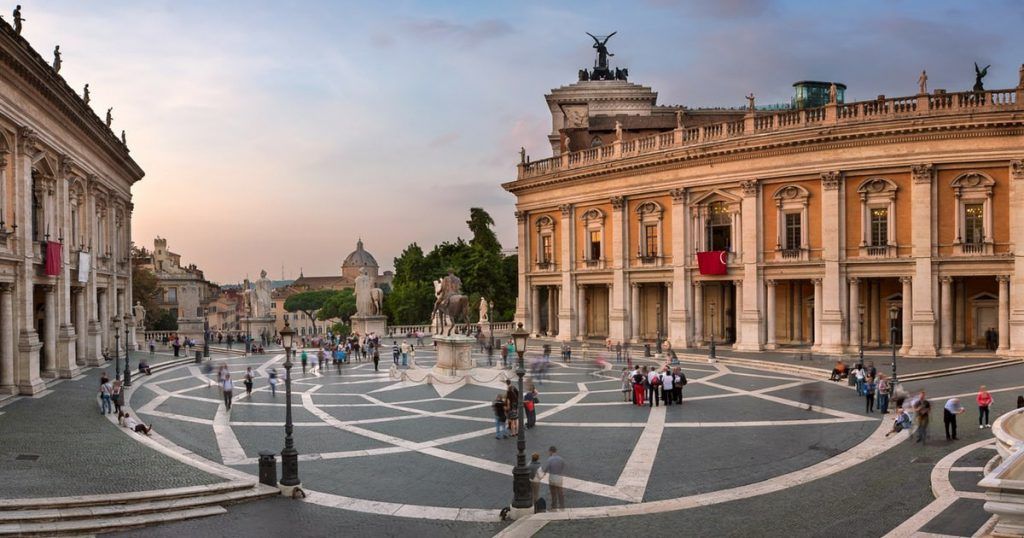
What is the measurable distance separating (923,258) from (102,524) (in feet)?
115

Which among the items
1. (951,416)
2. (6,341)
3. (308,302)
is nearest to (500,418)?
(951,416)

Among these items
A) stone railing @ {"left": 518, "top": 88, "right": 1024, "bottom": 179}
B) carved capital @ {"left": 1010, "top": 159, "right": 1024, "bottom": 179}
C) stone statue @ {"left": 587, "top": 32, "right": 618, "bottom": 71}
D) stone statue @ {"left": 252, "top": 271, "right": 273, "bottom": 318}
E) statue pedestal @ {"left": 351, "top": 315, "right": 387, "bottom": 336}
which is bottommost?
statue pedestal @ {"left": 351, "top": 315, "right": 387, "bottom": 336}

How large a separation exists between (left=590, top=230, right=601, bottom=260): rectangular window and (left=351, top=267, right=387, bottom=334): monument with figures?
14.9 m

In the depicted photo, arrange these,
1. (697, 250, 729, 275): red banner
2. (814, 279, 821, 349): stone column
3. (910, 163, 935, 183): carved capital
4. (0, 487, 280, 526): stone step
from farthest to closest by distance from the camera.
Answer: (697, 250, 729, 275): red banner
(814, 279, 821, 349): stone column
(910, 163, 935, 183): carved capital
(0, 487, 280, 526): stone step

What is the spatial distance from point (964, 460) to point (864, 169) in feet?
78.3

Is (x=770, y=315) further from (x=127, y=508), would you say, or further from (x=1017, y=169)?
(x=127, y=508)

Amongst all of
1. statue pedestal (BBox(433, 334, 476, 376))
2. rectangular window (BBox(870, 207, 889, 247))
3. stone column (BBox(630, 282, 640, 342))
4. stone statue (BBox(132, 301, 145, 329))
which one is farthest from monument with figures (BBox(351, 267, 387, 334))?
rectangular window (BBox(870, 207, 889, 247))

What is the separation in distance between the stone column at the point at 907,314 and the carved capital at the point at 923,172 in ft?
15.7

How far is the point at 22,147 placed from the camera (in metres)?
25.7

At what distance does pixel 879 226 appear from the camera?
36.8m

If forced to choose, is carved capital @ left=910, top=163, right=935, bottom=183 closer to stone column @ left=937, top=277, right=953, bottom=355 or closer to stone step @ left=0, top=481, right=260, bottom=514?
stone column @ left=937, top=277, right=953, bottom=355

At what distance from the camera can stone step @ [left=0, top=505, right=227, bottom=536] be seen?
12.5 metres

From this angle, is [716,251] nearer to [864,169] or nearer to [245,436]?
[864,169]

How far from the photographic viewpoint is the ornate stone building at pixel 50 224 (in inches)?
985
